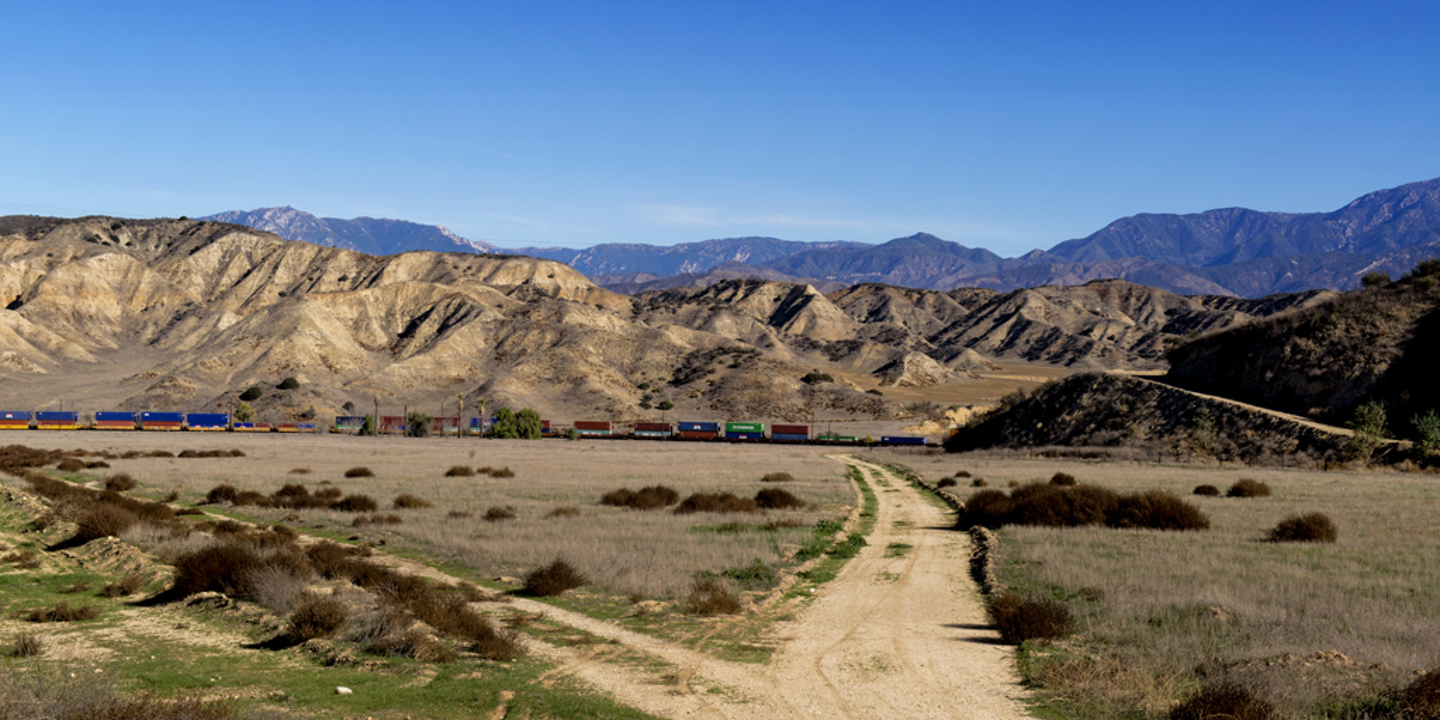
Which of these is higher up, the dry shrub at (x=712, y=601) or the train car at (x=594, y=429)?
the dry shrub at (x=712, y=601)

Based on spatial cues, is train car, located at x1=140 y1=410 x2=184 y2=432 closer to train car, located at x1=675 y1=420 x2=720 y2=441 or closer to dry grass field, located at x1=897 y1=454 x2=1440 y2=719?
train car, located at x1=675 y1=420 x2=720 y2=441

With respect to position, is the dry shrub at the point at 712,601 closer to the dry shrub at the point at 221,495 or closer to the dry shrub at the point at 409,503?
the dry shrub at the point at 409,503

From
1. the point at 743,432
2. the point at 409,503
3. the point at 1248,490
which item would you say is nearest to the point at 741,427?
the point at 743,432

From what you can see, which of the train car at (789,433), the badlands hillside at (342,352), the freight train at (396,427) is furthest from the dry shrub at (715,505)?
the badlands hillside at (342,352)

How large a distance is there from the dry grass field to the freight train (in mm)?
74266

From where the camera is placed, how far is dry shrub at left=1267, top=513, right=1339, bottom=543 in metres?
23.3

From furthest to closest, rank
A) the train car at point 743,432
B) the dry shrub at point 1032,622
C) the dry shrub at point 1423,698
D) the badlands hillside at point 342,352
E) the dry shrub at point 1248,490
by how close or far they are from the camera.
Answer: the badlands hillside at point 342,352 → the train car at point 743,432 → the dry shrub at point 1248,490 → the dry shrub at point 1032,622 → the dry shrub at point 1423,698

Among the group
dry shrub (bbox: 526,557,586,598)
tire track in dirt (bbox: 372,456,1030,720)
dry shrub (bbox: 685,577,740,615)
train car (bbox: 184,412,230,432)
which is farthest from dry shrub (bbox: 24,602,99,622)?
train car (bbox: 184,412,230,432)

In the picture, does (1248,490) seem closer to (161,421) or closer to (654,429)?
(654,429)

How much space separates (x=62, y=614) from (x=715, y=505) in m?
21.8

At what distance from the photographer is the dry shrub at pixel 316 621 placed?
14266mm

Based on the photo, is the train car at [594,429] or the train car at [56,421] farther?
the train car at [594,429]

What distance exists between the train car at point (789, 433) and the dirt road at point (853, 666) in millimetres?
82351

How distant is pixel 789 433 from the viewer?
343ft
